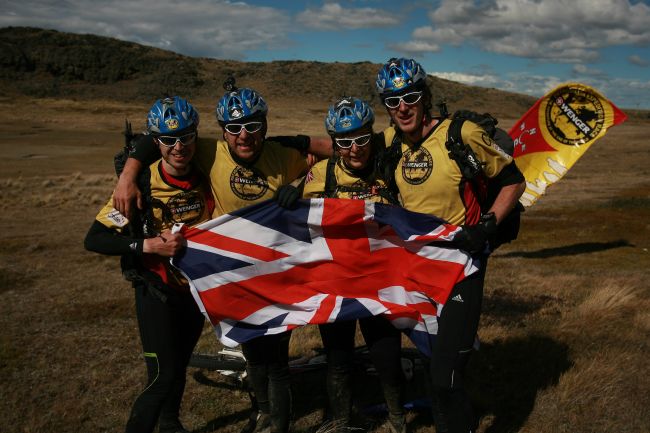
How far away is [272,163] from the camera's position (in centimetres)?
487

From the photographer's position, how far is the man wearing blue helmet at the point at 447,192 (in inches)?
167

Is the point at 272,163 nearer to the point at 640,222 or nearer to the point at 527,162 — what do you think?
the point at 527,162

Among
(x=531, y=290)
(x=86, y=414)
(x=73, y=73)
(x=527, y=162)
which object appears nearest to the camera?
(x=86, y=414)

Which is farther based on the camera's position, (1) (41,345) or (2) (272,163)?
(1) (41,345)

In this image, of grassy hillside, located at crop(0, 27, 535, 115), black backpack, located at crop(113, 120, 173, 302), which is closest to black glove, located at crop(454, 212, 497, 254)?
black backpack, located at crop(113, 120, 173, 302)

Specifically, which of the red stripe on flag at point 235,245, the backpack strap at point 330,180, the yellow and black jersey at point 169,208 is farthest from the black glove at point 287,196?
the yellow and black jersey at point 169,208

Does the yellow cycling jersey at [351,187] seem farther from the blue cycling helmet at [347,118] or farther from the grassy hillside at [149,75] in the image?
the grassy hillside at [149,75]

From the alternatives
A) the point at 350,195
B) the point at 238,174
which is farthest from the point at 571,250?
the point at 238,174

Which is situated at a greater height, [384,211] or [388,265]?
[384,211]

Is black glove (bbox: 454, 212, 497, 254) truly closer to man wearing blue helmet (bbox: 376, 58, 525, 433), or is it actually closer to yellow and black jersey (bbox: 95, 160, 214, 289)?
man wearing blue helmet (bbox: 376, 58, 525, 433)

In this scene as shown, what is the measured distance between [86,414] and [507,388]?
4.78m

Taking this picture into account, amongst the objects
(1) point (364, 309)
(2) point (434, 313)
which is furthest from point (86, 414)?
(2) point (434, 313)

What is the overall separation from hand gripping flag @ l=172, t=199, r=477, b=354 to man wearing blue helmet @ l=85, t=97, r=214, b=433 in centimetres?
21

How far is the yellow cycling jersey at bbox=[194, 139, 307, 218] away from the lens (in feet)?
15.5
